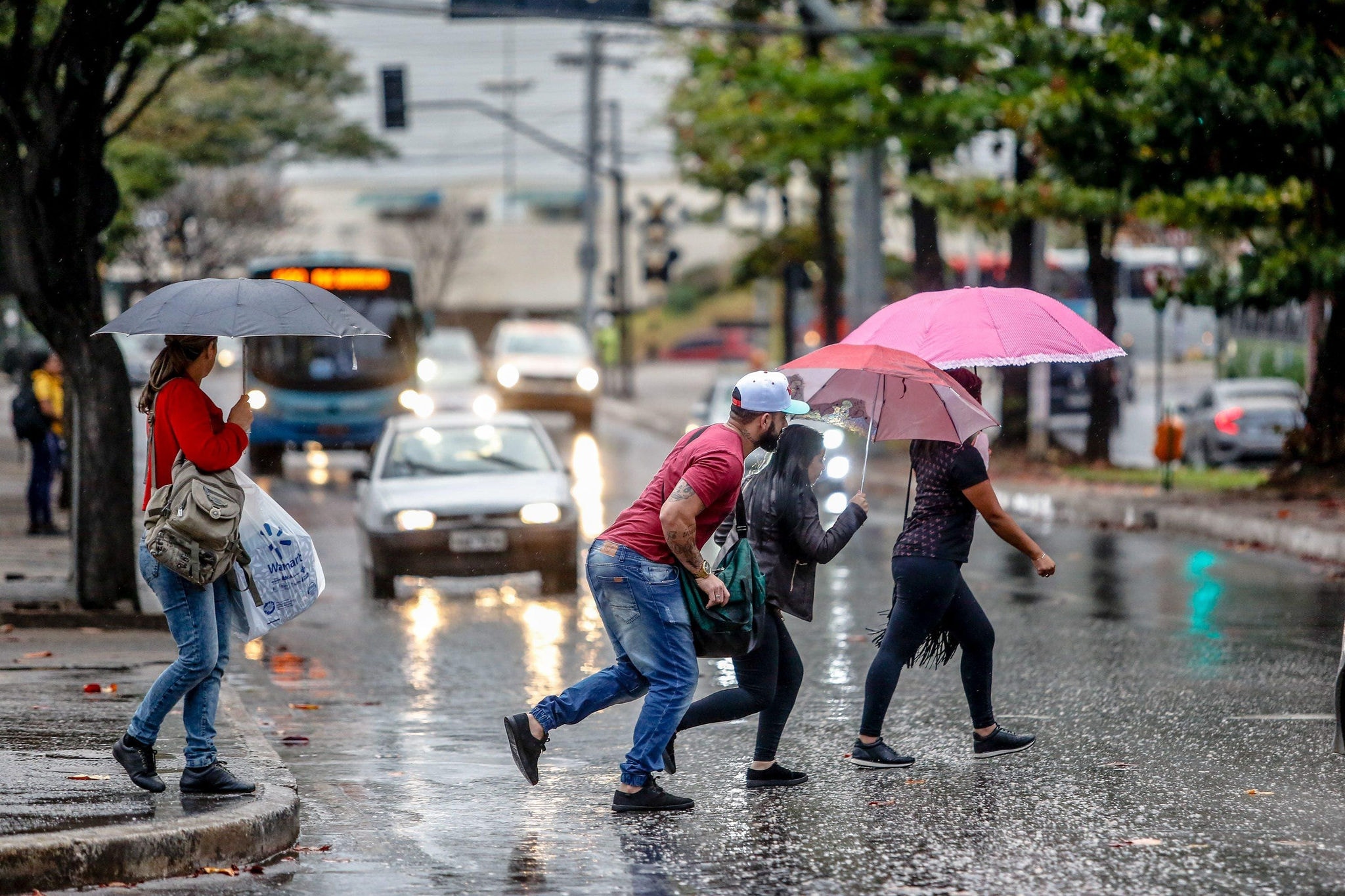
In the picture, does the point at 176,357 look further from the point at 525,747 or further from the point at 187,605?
the point at 525,747

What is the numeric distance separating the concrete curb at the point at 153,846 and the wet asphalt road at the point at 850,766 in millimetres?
117

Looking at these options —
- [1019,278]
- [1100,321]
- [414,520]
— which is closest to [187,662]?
[414,520]

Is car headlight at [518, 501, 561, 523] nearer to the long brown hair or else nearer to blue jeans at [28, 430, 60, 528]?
blue jeans at [28, 430, 60, 528]

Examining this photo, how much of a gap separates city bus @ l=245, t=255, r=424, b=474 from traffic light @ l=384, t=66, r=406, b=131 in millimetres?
4108

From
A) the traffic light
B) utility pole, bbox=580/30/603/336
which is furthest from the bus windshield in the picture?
utility pole, bbox=580/30/603/336

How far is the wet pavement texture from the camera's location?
21.2ft

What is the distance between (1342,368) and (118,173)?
1568 centimetres

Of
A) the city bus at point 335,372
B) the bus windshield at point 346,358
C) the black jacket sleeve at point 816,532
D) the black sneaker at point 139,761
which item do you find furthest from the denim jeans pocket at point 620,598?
the bus windshield at point 346,358

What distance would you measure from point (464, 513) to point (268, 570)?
6.89 meters

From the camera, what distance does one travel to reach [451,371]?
1425 inches

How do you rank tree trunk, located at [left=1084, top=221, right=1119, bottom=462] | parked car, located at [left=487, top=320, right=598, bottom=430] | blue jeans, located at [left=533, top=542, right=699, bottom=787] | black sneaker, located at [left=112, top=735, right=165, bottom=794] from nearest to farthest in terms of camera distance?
black sneaker, located at [left=112, top=735, right=165, bottom=794] < blue jeans, located at [left=533, top=542, right=699, bottom=787] < tree trunk, located at [left=1084, top=221, right=1119, bottom=462] < parked car, located at [left=487, top=320, right=598, bottom=430]

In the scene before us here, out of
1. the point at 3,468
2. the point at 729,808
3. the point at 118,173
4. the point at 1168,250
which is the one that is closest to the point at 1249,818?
the point at 729,808

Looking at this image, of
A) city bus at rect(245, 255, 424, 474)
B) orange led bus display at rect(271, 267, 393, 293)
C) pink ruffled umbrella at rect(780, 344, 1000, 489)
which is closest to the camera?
pink ruffled umbrella at rect(780, 344, 1000, 489)

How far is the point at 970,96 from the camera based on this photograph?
78.8 feet
